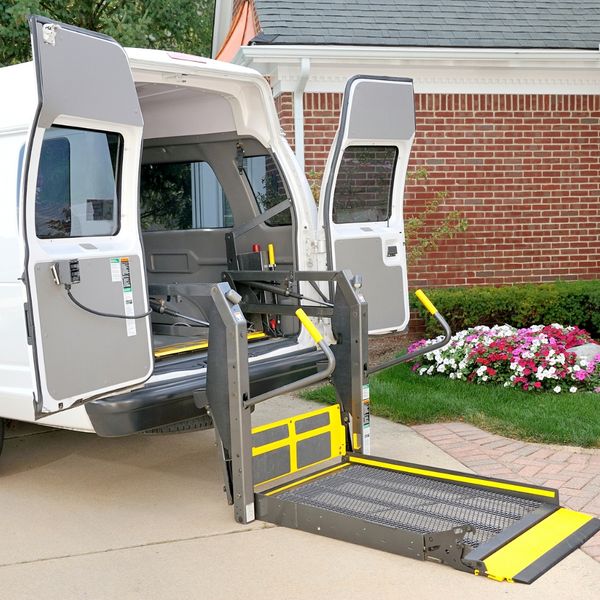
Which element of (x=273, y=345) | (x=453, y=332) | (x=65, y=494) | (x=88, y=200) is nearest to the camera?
(x=88, y=200)

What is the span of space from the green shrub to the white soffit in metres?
2.43

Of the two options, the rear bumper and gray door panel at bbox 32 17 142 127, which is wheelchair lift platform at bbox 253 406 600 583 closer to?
the rear bumper

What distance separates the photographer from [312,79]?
966cm

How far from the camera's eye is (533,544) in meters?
4.21

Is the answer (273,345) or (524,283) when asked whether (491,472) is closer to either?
(273,345)

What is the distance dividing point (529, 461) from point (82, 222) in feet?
10.3

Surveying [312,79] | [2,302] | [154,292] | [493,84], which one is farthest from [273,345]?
[493,84]

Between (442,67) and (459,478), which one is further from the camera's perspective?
(442,67)

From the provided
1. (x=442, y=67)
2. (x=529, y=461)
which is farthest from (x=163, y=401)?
(x=442, y=67)

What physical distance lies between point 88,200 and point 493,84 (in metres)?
6.57

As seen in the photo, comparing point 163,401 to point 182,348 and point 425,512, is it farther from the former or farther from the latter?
point 425,512

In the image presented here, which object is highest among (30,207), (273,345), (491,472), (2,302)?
(30,207)

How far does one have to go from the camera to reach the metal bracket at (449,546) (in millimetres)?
4035

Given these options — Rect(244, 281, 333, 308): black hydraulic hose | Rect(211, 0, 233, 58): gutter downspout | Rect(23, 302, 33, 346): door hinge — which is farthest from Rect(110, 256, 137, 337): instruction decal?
Rect(211, 0, 233, 58): gutter downspout
